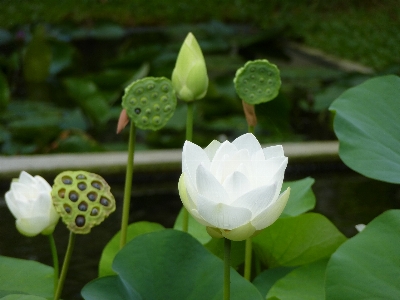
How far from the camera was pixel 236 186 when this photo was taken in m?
0.47

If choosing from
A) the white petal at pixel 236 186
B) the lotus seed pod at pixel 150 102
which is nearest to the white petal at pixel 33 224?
the lotus seed pod at pixel 150 102

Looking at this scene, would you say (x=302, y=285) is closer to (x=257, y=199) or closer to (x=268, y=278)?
(x=268, y=278)

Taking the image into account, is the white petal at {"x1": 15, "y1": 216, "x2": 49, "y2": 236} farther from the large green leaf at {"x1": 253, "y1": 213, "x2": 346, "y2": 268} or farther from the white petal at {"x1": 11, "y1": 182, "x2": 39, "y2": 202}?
the large green leaf at {"x1": 253, "y1": 213, "x2": 346, "y2": 268}

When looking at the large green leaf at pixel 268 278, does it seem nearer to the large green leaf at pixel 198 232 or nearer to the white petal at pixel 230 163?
the large green leaf at pixel 198 232

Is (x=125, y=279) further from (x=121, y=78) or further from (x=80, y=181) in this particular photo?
(x=121, y=78)

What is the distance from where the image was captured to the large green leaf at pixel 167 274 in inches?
22.3

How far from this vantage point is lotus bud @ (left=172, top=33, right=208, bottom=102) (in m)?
0.66

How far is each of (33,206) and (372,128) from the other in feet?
1.18

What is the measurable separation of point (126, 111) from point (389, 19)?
5050 mm

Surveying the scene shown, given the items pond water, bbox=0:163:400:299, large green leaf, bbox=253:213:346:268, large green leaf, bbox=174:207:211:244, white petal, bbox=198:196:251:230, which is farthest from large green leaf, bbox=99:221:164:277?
pond water, bbox=0:163:400:299

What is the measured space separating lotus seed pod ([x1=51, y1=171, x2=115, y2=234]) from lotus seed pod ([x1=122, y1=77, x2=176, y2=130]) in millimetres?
76

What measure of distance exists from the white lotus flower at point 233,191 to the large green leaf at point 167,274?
105 mm

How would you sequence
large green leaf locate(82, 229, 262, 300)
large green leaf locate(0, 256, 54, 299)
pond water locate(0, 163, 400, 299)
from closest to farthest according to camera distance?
large green leaf locate(82, 229, 262, 300) < large green leaf locate(0, 256, 54, 299) < pond water locate(0, 163, 400, 299)

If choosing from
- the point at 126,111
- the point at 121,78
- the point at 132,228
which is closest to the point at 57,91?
the point at 121,78
